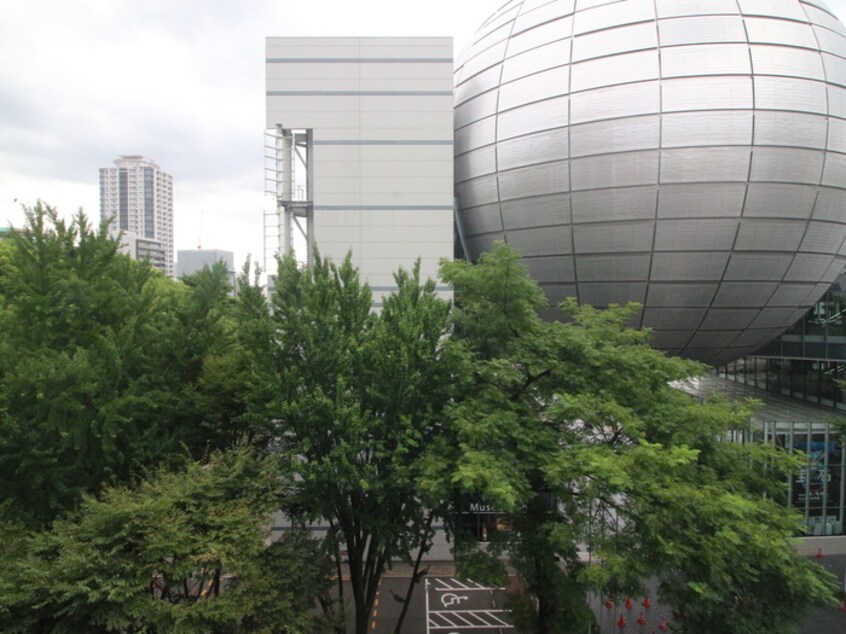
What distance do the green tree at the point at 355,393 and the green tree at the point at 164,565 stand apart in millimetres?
1052

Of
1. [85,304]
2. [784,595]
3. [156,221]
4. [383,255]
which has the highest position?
[156,221]

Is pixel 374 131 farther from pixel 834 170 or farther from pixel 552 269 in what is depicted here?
pixel 834 170

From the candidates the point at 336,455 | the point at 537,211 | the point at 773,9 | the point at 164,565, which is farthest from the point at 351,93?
the point at 164,565

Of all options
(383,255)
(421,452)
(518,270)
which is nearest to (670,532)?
(421,452)

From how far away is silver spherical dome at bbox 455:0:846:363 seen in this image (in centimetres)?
1523

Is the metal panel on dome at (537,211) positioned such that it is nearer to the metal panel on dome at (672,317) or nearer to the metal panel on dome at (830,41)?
the metal panel on dome at (672,317)

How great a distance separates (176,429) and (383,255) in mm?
9006

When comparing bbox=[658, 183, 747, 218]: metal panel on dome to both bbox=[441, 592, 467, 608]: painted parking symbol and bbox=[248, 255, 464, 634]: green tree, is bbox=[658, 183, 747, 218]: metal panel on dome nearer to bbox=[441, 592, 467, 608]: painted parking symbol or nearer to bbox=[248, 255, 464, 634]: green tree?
bbox=[248, 255, 464, 634]: green tree

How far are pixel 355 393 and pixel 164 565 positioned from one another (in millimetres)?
4282

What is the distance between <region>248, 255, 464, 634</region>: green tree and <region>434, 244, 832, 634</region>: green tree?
0.84 m

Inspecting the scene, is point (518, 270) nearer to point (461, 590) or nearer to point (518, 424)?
point (518, 424)

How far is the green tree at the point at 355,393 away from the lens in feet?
30.0

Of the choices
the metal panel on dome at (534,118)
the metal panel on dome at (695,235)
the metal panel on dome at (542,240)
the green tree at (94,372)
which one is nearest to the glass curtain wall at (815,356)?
the metal panel on dome at (695,235)

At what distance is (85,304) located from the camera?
10352mm
